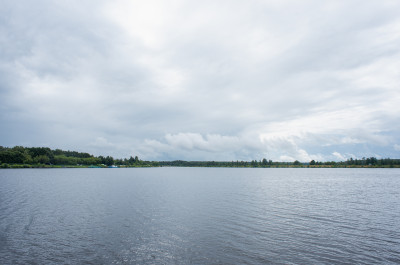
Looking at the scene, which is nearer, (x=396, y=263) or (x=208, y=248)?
(x=396, y=263)

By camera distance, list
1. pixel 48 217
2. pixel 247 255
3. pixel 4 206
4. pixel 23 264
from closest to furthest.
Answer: pixel 23 264, pixel 247 255, pixel 48 217, pixel 4 206

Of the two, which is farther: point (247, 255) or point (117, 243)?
point (117, 243)

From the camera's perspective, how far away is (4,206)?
38.4m

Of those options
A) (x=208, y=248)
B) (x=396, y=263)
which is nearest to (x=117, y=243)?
(x=208, y=248)

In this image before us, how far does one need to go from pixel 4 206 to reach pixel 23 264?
28153mm

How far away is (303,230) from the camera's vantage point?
26.4 meters

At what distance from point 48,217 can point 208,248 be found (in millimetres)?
23988

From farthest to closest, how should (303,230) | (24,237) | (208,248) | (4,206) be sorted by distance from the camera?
1. (4,206)
2. (303,230)
3. (24,237)
4. (208,248)

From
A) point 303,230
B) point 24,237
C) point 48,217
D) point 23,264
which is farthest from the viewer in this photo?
point 48,217

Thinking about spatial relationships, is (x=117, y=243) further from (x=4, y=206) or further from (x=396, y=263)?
(x=4, y=206)

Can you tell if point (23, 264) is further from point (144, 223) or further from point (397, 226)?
point (397, 226)

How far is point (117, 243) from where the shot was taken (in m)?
22.1


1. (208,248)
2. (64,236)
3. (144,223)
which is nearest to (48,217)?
(64,236)

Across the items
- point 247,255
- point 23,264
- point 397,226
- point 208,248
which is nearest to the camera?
point 23,264
